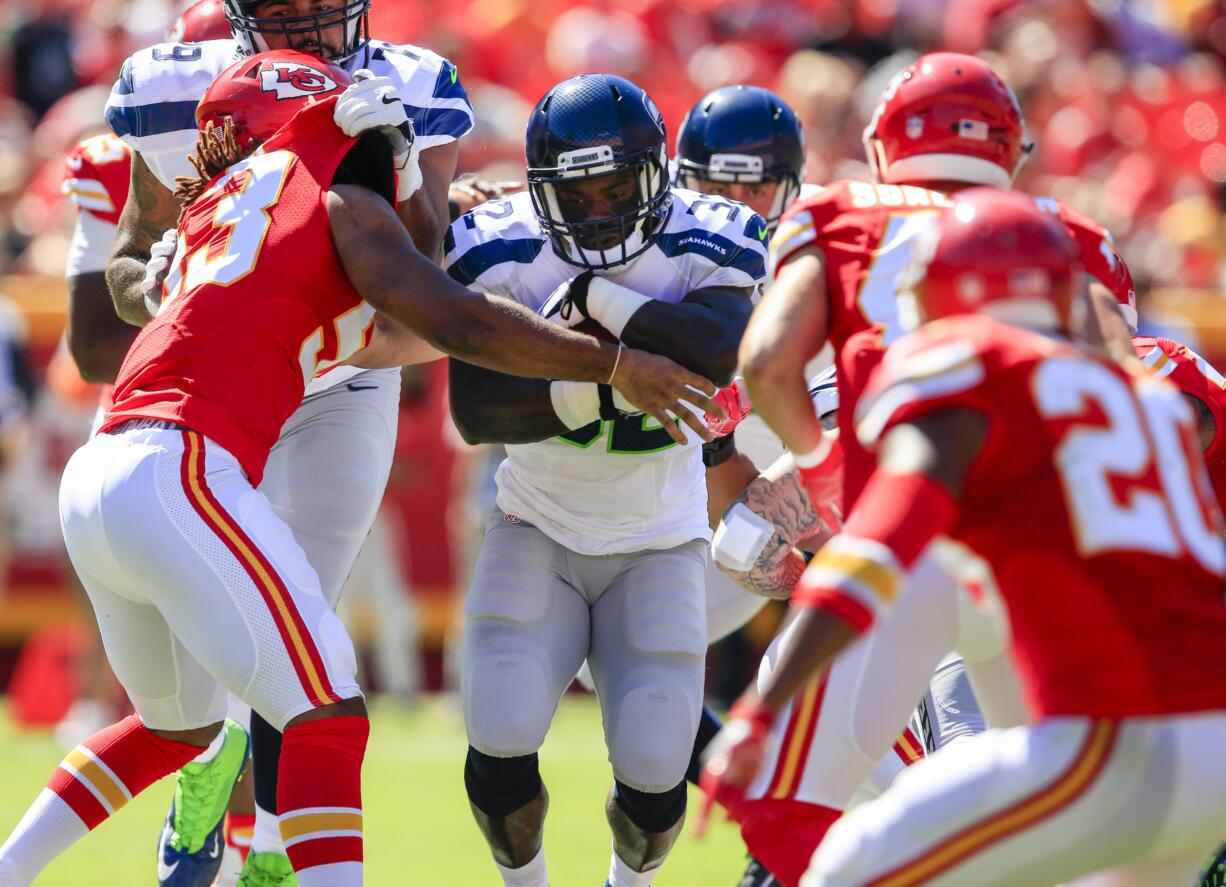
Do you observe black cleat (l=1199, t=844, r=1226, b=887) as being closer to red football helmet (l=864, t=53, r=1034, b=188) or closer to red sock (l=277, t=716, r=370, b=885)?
red football helmet (l=864, t=53, r=1034, b=188)

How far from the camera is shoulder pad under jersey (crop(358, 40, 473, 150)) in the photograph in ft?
14.9

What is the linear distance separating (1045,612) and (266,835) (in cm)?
230

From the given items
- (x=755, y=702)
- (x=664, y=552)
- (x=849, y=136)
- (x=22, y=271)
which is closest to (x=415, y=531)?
(x=22, y=271)

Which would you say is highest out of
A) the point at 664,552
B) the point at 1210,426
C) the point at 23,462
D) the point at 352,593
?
the point at 1210,426

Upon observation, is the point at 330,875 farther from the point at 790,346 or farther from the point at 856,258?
the point at 856,258

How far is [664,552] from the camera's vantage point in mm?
4512

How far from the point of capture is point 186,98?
4.55 metres

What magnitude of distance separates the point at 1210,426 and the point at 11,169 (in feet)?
29.9

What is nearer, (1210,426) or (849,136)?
(1210,426)

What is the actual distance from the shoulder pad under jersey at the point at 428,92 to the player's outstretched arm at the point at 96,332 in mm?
1116

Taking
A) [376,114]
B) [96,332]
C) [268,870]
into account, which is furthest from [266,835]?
[376,114]

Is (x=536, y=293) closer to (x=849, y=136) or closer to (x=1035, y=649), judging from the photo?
(x=1035, y=649)

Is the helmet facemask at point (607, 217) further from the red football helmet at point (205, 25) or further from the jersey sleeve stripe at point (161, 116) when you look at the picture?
the red football helmet at point (205, 25)

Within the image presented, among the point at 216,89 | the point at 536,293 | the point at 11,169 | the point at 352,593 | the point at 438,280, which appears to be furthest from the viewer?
the point at 11,169
